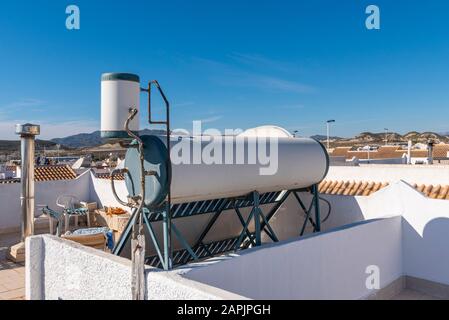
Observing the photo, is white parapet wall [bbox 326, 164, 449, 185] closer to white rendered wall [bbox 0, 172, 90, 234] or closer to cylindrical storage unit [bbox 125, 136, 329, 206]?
cylindrical storage unit [bbox 125, 136, 329, 206]

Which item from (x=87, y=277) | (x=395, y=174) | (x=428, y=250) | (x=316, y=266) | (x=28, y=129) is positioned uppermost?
(x=28, y=129)

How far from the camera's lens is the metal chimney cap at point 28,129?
971cm

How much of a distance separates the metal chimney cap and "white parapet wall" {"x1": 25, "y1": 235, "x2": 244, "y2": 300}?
15.8 ft

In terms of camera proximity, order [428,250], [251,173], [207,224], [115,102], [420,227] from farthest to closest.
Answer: [207,224]
[420,227]
[428,250]
[251,173]
[115,102]

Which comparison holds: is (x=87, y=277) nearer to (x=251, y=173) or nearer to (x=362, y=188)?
(x=251, y=173)

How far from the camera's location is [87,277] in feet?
16.4

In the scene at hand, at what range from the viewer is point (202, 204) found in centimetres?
714

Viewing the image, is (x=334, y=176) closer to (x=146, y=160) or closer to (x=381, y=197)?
(x=381, y=197)

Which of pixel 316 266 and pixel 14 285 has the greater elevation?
Answer: pixel 316 266

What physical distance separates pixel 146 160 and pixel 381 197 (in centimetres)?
570

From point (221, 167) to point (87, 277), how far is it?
2834mm

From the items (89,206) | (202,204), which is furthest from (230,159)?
(89,206)

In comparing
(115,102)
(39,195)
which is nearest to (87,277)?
(115,102)

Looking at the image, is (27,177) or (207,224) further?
(27,177)
